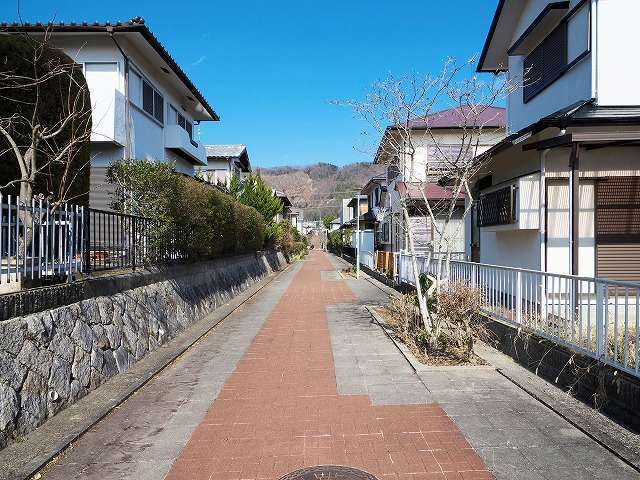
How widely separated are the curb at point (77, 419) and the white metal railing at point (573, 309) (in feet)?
16.6

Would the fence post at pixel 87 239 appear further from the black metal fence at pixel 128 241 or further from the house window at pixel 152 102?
the house window at pixel 152 102

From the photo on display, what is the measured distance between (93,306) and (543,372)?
19.1ft

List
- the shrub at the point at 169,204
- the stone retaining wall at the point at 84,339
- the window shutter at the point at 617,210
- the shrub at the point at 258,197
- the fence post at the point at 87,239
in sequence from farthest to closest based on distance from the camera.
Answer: the shrub at the point at 258,197 < the shrub at the point at 169,204 < the window shutter at the point at 617,210 < the fence post at the point at 87,239 < the stone retaining wall at the point at 84,339

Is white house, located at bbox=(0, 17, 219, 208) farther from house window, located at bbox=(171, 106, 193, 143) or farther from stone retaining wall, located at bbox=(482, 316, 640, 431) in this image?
stone retaining wall, located at bbox=(482, 316, 640, 431)

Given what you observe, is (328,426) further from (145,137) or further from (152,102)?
(152,102)

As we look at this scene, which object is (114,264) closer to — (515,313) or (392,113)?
(392,113)

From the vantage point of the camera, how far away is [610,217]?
372 inches

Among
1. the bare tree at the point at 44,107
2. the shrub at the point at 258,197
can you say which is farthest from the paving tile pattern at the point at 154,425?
the shrub at the point at 258,197

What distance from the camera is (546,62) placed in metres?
11.2

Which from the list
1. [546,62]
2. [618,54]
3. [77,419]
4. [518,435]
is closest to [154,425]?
[77,419]

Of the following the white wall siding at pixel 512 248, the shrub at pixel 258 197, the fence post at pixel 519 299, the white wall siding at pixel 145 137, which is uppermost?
the white wall siding at pixel 145 137

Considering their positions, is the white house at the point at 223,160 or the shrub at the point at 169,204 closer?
the shrub at the point at 169,204

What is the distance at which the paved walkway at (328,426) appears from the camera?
404cm

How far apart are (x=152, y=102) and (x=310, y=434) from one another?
1514 cm
